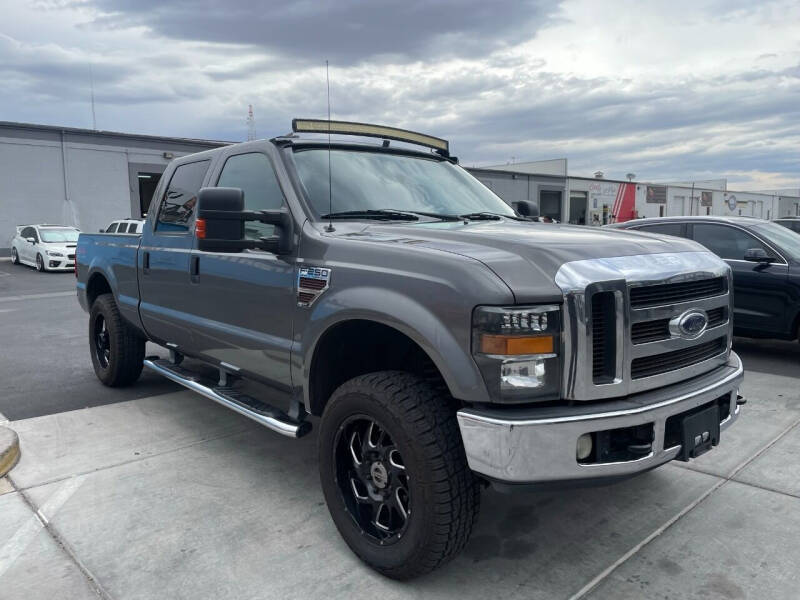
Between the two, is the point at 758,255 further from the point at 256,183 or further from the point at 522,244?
the point at 256,183

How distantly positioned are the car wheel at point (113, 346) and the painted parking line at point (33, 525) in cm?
179

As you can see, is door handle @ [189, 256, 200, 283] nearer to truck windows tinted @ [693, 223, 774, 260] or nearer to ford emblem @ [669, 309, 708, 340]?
ford emblem @ [669, 309, 708, 340]

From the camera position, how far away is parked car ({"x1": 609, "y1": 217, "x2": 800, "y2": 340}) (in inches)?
262

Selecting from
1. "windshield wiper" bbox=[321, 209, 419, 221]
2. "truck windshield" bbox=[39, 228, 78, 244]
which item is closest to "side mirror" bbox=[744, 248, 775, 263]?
"windshield wiper" bbox=[321, 209, 419, 221]

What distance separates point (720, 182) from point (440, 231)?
221 ft

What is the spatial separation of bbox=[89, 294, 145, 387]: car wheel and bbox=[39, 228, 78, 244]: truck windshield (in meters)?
16.6

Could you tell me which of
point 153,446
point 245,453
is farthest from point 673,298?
point 153,446

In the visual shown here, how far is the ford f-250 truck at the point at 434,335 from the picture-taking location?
2.31 metres

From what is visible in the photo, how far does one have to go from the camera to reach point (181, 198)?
4539 millimetres

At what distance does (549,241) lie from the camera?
Result: 2.70m

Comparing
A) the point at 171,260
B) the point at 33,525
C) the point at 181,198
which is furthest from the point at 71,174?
the point at 33,525

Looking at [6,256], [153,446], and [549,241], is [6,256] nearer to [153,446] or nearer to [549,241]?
[153,446]

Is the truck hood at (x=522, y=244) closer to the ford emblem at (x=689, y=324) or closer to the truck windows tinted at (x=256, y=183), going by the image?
the ford emblem at (x=689, y=324)

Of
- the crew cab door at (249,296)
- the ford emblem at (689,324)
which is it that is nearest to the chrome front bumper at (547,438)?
the ford emblem at (689,324)
